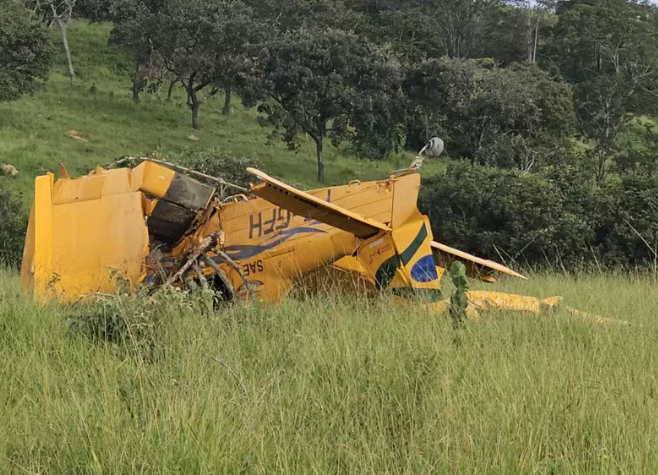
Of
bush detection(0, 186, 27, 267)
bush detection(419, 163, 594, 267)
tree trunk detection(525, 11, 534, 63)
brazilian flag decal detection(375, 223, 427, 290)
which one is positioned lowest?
bush detection(0, 186, 27, 267)

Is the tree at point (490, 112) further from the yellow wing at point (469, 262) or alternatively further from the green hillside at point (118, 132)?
the yellow wing at point (469, 262)

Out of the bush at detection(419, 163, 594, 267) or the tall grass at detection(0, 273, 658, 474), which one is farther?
the bush at detection(419, 163, 594, 267)

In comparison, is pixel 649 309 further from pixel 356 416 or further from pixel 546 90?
pixel 546 90

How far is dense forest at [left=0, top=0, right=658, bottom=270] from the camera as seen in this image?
19.0 meters

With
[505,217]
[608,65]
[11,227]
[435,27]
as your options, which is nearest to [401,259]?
[505,217]

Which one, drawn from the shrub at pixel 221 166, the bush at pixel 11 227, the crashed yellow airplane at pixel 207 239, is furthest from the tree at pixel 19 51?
the crashed yellow airplane at pixel 207 239

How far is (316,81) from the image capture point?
106ft

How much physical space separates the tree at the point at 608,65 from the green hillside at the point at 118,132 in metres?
11.0

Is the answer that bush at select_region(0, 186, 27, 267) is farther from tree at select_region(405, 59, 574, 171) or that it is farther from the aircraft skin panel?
tree at select_region(405, 59, 574, 171)

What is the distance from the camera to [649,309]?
5.24m

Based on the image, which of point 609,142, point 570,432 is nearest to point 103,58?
point 609,142

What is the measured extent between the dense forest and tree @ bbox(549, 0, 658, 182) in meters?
0.11

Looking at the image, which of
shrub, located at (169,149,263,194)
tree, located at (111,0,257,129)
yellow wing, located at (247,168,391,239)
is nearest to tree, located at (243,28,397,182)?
tree, located at (111,0,257,129)

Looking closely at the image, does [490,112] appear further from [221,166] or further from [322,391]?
[322,391]
